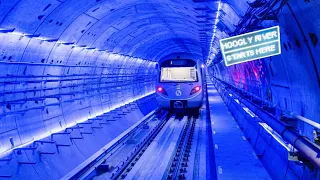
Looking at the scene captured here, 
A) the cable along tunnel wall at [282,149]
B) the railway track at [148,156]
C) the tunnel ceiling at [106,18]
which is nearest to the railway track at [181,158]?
the railway track at [148,156]

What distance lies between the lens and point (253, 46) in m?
7.21

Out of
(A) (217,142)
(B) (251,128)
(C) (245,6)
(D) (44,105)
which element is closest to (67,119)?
(D) (44,105)

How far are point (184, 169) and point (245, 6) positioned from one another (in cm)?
448

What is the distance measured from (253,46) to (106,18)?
20.7 ft

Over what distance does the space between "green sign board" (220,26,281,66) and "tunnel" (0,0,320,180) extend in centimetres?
13

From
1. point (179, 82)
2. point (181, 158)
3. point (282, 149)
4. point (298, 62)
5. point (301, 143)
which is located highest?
point (298, 62)

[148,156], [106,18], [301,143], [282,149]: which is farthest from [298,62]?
[106,18]

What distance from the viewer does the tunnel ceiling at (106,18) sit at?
7.72 meters

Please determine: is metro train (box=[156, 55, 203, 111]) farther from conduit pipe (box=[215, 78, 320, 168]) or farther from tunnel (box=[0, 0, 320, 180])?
conduit pipe (box=[215, 78, 320, 168])

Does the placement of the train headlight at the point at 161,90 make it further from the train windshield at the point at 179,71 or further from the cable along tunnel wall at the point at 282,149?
the cable along tunnel wall at the point at 282,149

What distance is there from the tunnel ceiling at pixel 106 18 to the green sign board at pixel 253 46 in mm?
1098

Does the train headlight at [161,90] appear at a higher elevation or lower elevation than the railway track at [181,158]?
higher

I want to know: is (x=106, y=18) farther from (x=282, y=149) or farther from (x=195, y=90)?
(x=282, y=149)

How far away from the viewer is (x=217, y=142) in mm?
9812
